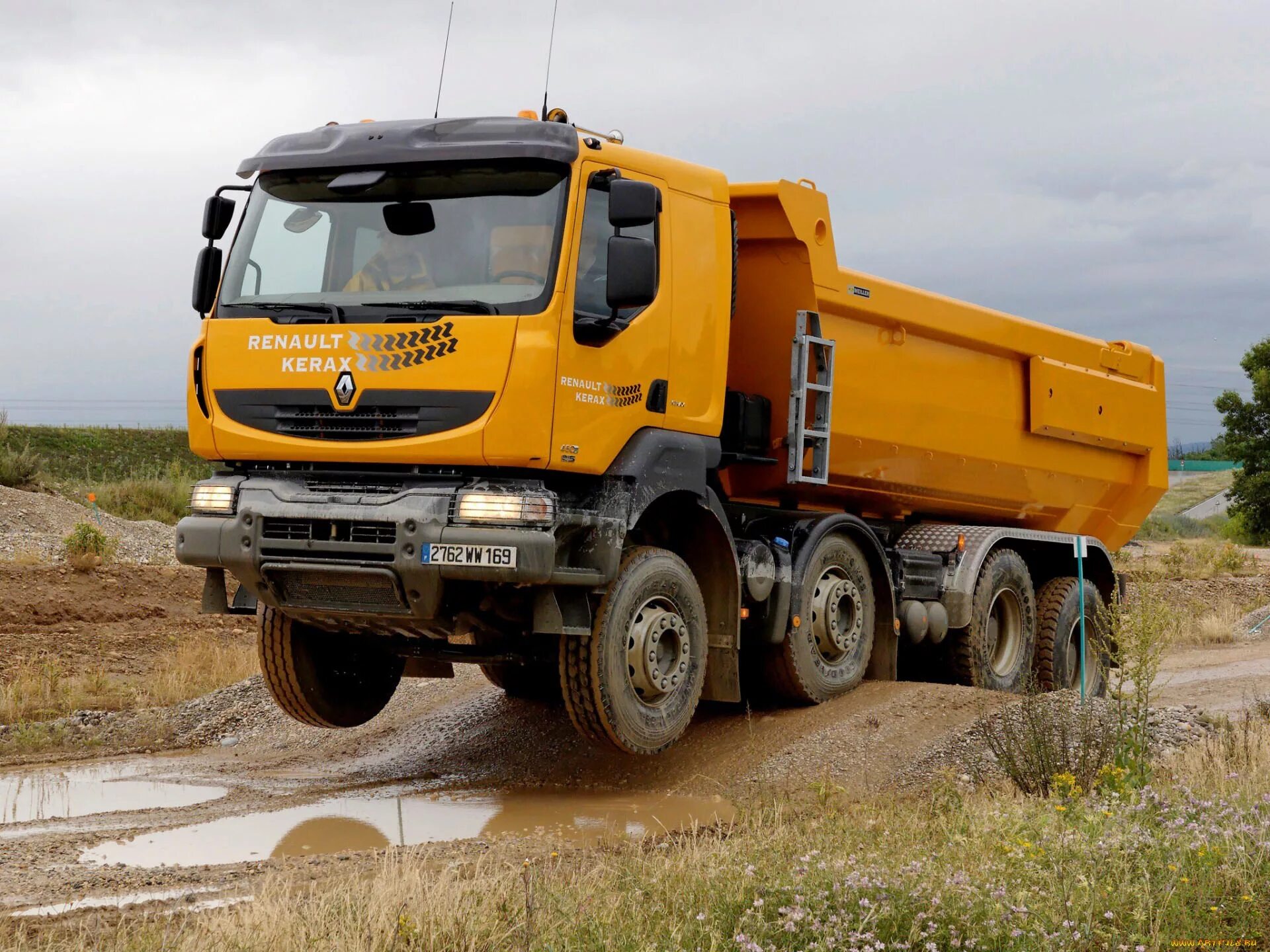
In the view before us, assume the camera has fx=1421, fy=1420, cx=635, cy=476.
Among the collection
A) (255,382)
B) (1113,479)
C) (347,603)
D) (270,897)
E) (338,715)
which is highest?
(1113,479)

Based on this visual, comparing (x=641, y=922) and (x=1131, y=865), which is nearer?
(x=641, y=922)

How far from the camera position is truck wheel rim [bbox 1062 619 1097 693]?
1232 centimetres

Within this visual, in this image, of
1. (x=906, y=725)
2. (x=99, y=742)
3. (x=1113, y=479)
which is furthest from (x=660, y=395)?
(x=1113, y=479)

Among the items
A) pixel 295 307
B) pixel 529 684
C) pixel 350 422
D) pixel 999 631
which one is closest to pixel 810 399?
pixel 529 684

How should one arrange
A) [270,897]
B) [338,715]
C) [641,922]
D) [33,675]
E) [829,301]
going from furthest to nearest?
[33,675]
[829,301]
[338,715]
[270,897]
[641,922]

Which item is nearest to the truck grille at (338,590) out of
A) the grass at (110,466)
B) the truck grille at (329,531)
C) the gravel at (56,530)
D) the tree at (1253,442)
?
the truck grille at (329,531)

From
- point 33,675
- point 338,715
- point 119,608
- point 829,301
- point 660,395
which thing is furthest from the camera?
point 119,608

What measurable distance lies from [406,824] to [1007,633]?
638 centimetres

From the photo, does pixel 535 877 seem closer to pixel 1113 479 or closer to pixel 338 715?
pixel 338 715

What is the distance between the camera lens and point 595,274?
729cm

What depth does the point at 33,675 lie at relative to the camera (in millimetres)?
12195

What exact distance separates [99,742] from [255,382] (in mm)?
3864

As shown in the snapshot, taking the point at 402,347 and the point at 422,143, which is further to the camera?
the point at 422,143

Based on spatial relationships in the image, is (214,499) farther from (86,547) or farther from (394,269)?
(86,547)
